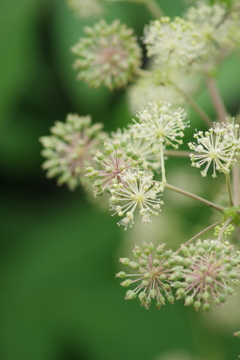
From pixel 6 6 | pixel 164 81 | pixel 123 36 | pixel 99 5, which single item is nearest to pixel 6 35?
pixel 6 6

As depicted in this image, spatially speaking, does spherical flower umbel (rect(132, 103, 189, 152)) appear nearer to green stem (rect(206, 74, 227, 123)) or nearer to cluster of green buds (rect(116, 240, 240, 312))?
cluster of green buds (rect(116, 240, 240, 312))

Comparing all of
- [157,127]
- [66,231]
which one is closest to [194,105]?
[157,127]

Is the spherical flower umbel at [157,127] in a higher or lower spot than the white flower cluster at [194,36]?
lower

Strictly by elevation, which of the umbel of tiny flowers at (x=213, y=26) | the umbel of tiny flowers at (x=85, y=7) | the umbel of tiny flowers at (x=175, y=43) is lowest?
the umbel of tiny flowers at (x=175, y=43)

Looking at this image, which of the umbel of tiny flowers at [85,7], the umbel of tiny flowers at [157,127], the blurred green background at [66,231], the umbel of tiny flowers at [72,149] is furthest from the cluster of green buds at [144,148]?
the umbel of tiny flowers at [85,7]

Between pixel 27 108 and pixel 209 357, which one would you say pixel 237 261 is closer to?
pixel 209 357

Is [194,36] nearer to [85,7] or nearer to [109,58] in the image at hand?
[109,58]

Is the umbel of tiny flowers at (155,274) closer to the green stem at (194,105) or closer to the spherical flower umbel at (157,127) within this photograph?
the spherical flower umbel at (157,127)
